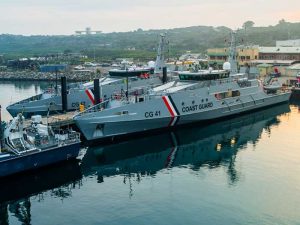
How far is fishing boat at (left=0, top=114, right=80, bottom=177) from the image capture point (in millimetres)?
28453

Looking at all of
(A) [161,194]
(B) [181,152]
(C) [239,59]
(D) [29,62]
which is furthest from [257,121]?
(D) [29,62]

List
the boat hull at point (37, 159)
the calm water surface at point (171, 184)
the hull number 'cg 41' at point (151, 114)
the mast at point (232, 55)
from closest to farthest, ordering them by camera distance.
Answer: the calm water surface at point (171, 184), the boat hull at point (37, 159), the hull number 'cg 41' at point (151, 114), the mast at point (232, 55)

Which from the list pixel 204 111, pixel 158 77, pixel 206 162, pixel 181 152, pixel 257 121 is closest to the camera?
pixel 206 162

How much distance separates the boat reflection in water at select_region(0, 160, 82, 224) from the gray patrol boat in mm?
6289

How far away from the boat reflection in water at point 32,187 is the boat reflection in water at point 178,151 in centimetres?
154

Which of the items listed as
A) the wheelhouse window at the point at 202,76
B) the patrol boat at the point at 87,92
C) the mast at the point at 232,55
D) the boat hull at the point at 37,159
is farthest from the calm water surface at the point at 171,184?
the mast at the point at 232,55

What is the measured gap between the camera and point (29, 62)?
11900 centimetres

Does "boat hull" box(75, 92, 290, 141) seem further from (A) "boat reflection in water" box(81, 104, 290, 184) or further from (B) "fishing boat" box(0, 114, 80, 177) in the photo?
(B) "fishing boat" box(0, 114, 80, 177)

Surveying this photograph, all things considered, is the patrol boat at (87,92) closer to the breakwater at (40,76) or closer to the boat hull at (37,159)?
the boat hull at (37,159)

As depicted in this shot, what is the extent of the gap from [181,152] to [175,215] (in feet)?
41.4

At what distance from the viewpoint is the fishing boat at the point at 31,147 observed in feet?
93.4

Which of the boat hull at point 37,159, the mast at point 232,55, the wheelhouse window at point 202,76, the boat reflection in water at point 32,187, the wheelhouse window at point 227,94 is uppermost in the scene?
the mast at point 232,55

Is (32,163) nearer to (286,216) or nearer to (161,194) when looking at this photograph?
(161,194)

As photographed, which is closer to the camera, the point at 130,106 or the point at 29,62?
the point at 130,106
